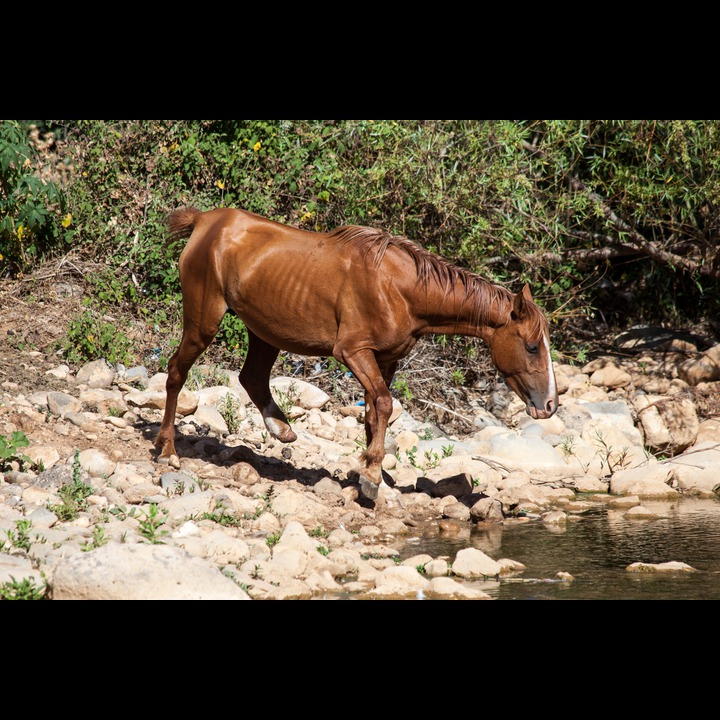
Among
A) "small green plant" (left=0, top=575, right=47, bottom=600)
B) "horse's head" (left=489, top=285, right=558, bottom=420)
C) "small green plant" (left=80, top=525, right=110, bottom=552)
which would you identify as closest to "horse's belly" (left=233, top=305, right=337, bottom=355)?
"horse's head" (left=489, top=285, right=558, bottom=420)

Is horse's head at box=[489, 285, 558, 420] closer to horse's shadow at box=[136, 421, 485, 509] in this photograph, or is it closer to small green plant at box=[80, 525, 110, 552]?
horse's shadow at box=[136, 421, 485, 509]

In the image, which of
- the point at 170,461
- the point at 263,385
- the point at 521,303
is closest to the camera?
the point at 521,303

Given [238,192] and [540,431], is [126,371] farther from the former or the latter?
[540,431]

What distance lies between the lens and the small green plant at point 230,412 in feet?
31.3

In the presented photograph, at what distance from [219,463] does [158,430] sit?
0.94 metres

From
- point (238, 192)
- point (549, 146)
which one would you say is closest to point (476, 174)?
point (549, 146)

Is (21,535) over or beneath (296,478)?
beneath

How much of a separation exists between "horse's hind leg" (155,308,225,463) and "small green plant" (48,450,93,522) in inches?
43.4

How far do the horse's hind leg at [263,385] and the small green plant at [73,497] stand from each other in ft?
5.84

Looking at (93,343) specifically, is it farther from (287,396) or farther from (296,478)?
(296,478)

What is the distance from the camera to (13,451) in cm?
740

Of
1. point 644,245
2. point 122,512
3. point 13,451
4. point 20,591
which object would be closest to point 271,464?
point 122,512

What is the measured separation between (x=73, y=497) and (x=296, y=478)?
2.15m

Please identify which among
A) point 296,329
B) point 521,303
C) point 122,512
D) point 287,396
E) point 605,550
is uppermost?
point 521,303
